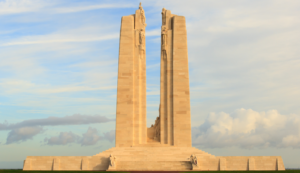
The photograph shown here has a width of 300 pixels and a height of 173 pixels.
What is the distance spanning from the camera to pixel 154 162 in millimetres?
29953

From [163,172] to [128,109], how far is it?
7972 millimetres

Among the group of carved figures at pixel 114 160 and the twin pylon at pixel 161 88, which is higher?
the twin pylon at pixel 161 88

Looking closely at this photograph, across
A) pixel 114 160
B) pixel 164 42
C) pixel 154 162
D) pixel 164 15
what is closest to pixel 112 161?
pixel 114 160

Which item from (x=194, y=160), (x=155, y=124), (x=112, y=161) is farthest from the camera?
(x=155, y=124)

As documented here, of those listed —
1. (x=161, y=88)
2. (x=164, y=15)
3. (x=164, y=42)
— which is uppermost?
(x=164, y=15)

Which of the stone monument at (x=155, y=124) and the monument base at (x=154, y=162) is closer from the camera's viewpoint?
the monument base at (x=154, y=162)

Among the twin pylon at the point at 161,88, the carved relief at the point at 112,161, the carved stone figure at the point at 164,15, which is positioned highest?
the carved stone figure at the point at 164,15

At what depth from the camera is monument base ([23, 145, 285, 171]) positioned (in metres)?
29.9

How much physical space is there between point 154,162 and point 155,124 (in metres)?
6.17

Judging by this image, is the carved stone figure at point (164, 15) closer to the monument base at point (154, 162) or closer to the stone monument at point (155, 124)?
the stone monument at point (155, 124)

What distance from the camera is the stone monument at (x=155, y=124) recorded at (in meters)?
30.5

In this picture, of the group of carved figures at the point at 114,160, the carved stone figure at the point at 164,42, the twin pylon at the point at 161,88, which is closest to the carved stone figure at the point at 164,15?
the twin pylon at the point at 161,88

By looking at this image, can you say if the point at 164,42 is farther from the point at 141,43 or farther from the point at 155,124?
the point at 155,124

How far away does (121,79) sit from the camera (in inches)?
1378
